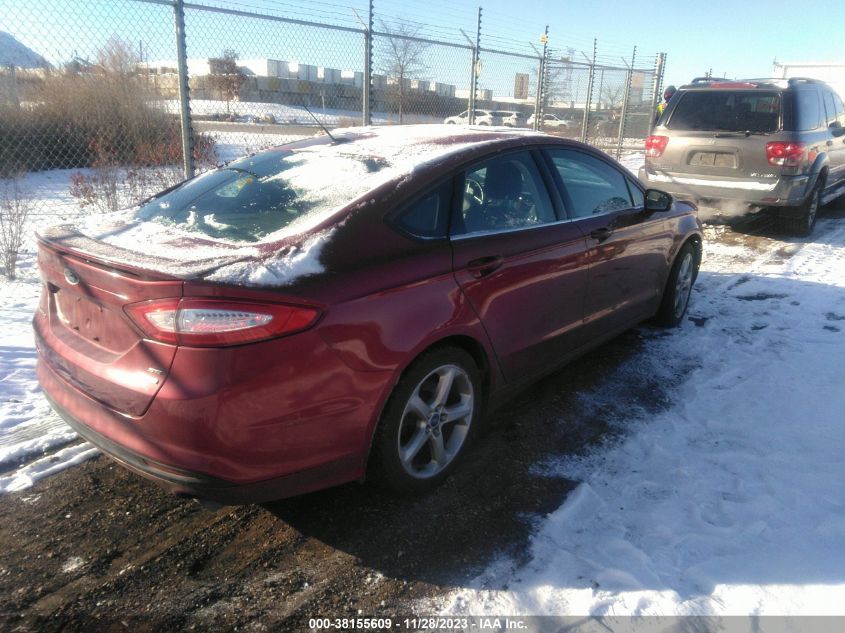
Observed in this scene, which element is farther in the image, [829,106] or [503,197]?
[829,106]

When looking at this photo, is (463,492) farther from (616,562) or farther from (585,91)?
(585,91)

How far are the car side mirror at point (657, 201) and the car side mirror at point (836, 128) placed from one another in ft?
19.6

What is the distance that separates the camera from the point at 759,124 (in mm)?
7738

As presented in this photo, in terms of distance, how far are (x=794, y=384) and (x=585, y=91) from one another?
37.3 ft

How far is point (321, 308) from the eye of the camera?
2219 mm

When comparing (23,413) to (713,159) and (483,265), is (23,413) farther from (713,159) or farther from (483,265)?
(713,159)

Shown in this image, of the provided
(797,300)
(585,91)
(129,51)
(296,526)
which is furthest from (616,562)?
(585,91)

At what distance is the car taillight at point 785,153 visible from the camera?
751 centimetres

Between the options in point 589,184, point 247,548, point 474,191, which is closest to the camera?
point 247,548

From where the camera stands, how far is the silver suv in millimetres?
7617

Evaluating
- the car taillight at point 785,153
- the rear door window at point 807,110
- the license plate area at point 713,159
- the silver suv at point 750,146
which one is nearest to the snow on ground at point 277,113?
the silver suv at point 750,146

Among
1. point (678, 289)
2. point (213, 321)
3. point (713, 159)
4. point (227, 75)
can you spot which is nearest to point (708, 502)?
point (213, 321)

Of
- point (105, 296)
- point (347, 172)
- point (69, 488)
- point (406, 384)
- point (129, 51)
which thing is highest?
point (129, 51)

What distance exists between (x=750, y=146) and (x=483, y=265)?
6.42 metres
